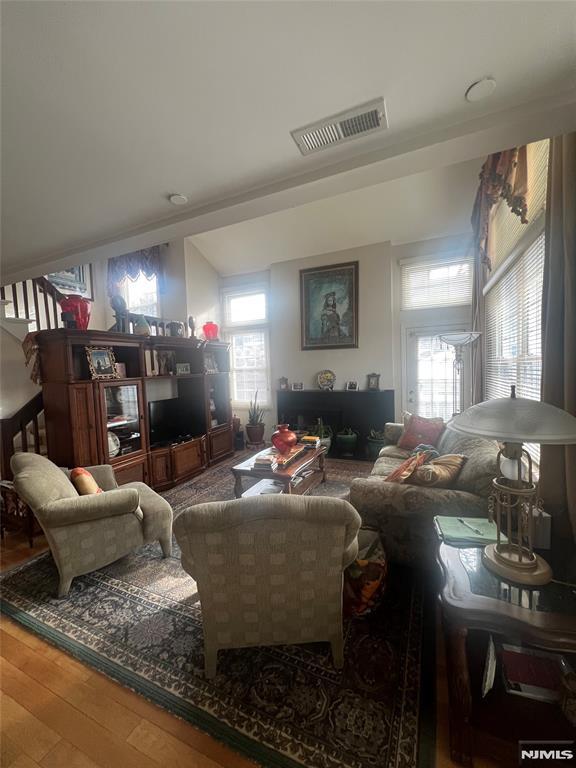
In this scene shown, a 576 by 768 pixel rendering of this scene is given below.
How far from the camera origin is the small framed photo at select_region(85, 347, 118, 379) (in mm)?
3066

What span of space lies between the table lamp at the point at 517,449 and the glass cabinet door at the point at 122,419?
10.6 ft

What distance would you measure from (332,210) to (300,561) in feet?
14.9

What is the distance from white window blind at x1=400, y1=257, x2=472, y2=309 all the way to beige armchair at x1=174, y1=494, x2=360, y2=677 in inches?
164

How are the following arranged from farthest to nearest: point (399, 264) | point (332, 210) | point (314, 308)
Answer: point (314, 308) < point (399, 264) < point (332, 210)

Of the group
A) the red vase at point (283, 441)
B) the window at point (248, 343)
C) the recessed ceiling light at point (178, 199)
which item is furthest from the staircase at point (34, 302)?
the red vase at point (283, 441)

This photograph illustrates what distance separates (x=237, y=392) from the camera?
5953 millimetres

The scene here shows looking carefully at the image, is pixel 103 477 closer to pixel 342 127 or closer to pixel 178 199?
pixel 178 199

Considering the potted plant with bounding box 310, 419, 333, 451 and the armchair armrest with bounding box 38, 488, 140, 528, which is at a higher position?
the armchair armrest with bounding box 38, 488, 140, 528

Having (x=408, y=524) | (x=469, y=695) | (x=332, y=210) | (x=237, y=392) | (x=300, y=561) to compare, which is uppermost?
(x=332, y=210)

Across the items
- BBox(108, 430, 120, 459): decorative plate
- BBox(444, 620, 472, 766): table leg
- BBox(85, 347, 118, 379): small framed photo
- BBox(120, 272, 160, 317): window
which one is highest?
BBox(120, 272, 160, 317): window

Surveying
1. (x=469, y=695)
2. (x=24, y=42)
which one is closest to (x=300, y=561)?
(x=469, y=695)

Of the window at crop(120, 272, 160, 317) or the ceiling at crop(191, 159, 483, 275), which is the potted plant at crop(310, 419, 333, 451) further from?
the window at crop(120, 272, 160, 317)

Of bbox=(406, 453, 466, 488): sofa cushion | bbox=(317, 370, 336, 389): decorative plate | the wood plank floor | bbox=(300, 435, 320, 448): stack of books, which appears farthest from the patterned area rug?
bbox=(317, 370, 336, 389): decorative plate

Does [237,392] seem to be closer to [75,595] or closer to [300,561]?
[75,595]
